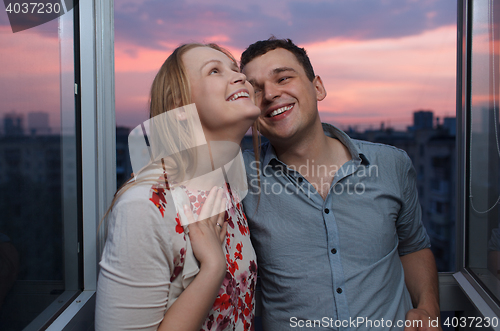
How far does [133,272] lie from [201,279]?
0.52 feet

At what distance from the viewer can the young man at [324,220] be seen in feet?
3.32

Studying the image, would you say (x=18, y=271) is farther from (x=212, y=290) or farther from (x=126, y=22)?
(x=126, y=22)

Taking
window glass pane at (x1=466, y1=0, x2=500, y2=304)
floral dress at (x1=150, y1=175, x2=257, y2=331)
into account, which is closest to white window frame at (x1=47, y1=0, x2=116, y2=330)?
floral dress at (x1=150, y1=175, x2=257, y2=331)

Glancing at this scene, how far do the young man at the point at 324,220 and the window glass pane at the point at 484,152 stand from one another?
0.24 m

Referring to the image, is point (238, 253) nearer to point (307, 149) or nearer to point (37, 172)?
point (307, 149)

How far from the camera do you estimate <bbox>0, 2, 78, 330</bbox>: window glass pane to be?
0.78 meters

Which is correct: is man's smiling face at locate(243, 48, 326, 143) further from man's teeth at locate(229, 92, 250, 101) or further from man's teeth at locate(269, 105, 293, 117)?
man's teeth at locate(229, 92, 250, 101)

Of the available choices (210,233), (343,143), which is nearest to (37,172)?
(210,233)

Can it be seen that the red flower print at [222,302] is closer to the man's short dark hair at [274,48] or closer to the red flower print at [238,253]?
the red flower print at [238,253]

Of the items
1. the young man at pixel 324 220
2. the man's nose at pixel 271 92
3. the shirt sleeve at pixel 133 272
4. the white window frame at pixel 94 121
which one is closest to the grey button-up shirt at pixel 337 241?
the young man at pixel 324 220

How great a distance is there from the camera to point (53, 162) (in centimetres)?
106

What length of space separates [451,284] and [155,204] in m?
1.41

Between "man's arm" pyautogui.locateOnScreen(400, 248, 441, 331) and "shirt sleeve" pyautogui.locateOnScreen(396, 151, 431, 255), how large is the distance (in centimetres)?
3

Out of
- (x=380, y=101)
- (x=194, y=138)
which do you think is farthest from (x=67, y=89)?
(x=380, y=101)
